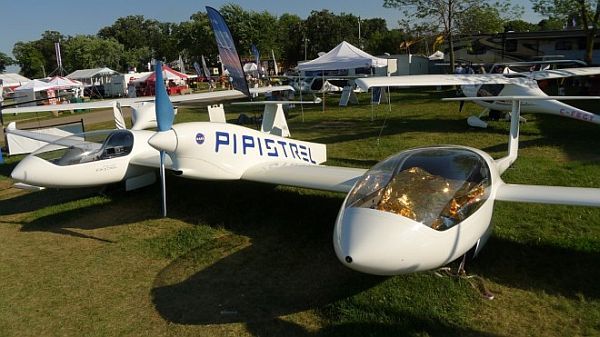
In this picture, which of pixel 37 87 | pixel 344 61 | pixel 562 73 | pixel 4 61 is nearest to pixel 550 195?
pixel 562 73

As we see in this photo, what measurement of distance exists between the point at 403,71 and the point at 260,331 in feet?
126

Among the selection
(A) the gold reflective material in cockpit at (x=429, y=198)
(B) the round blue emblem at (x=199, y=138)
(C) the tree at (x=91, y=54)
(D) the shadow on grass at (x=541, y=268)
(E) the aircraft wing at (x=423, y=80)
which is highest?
(C) the tree at (x=91, y=54)

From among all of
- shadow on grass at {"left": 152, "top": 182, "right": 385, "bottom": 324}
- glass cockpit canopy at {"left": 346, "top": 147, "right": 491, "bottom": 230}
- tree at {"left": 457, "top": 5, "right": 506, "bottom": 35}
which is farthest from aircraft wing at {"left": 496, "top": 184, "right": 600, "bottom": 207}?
tree at {"left": 457, "top": 5, "right": 506, "bottom": 35}

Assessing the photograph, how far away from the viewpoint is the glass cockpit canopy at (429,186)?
459 centimetres

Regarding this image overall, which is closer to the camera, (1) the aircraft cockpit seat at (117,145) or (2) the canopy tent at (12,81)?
(1) the aircraft cockpit seat at (117,145)

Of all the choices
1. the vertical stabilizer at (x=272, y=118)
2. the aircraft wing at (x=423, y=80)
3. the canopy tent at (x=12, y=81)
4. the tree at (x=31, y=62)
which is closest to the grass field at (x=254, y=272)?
the vertical stabilizer at (x=272, y=118)

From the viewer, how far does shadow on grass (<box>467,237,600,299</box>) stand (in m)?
5.16

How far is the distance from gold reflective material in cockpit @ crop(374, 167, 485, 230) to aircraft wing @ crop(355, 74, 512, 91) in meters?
5.80

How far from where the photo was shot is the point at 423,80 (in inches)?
502

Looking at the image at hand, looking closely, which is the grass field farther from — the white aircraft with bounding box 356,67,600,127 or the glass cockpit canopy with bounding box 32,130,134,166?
the white aircraft with bounding box 356,67,600,127

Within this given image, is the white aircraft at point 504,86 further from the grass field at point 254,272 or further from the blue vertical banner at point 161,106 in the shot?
the blue vertical banner at point 161,106

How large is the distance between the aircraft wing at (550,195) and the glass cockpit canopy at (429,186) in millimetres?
333

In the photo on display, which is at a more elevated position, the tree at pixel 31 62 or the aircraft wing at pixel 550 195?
the tree at pixel 31 62

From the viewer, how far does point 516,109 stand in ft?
26.7
